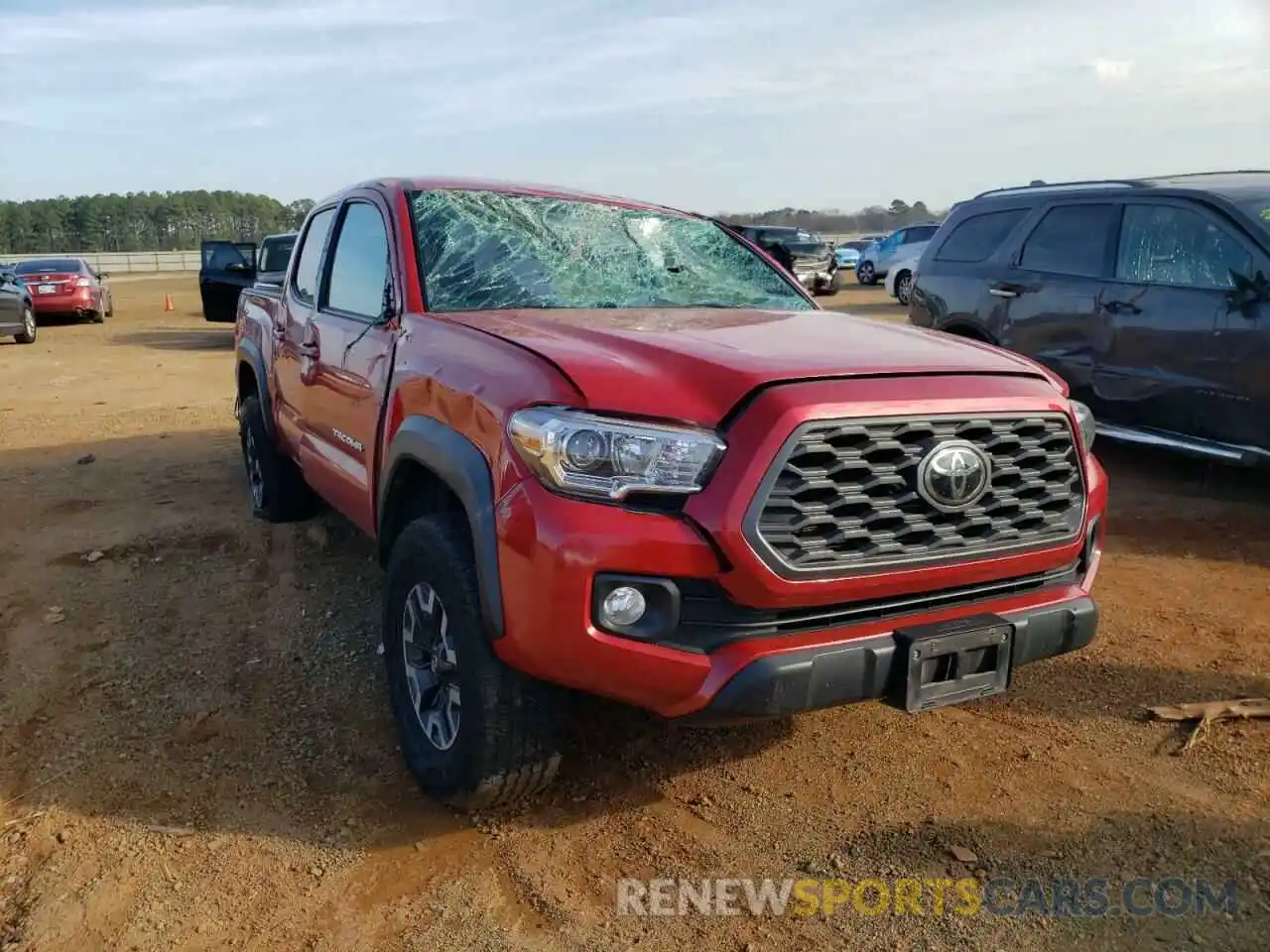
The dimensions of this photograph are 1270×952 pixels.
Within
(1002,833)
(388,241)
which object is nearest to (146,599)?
(388,241)

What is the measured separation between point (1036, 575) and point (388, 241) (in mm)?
2520

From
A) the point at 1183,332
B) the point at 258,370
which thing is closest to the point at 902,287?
the point at 1183,332

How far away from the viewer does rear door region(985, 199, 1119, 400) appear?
261 inches

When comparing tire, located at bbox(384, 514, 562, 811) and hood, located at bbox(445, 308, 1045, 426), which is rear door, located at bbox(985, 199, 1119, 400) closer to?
hood, located at bbox(445, 308, 1045, 426)

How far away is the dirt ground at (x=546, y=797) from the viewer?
260cm

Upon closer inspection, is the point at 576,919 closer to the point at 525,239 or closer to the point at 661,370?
the point at 661,370

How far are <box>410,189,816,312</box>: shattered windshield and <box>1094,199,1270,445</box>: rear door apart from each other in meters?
2.99

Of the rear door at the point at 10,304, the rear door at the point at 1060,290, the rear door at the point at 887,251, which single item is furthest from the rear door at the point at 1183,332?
the rear door at the point at 887,251

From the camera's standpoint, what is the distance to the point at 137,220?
8669 centimetres

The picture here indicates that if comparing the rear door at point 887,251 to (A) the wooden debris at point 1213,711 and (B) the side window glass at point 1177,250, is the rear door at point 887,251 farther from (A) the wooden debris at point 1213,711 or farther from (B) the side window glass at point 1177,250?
(A) the wooden debris at point 1213,711

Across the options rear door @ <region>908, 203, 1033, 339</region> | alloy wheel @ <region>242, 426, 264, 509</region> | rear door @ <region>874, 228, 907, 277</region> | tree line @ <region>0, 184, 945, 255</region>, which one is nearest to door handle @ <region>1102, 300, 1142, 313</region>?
rear door @ <region>908, 203, 1033, 339</region>

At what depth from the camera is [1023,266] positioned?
720 cm

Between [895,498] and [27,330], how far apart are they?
1749 cm

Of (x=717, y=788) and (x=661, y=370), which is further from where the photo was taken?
(x=717, y=788)
